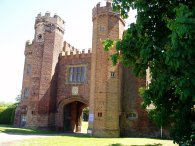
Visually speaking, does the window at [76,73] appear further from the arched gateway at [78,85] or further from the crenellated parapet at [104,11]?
the crenellated parapet at [104,11]

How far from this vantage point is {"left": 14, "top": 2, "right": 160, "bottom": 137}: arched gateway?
23.5 metres

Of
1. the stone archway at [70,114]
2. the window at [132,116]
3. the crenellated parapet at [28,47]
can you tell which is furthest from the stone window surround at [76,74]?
the window at [132,116]

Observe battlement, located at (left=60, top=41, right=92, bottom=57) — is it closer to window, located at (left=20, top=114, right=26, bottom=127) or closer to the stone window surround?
the stone window surround

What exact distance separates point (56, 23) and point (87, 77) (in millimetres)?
7648

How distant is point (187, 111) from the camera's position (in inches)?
329

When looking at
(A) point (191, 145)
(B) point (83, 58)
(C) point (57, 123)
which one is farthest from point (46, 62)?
(A) point (191, 145)

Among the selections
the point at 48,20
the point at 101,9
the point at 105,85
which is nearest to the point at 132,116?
the point at 105,85

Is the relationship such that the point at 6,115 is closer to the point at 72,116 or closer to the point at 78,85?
the point at 72,116

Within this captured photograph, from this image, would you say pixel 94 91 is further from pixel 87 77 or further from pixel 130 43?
pixel 130 43

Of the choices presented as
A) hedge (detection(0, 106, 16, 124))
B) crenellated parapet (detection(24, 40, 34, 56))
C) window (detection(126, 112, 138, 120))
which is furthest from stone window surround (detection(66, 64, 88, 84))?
hedge (detection(0, 106, 16, 124))

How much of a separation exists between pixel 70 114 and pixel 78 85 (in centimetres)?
449

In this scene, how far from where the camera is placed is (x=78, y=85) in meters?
28.7

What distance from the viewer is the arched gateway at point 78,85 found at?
23.5m

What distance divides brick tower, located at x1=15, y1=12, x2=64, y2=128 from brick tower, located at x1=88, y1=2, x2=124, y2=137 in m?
6.46
